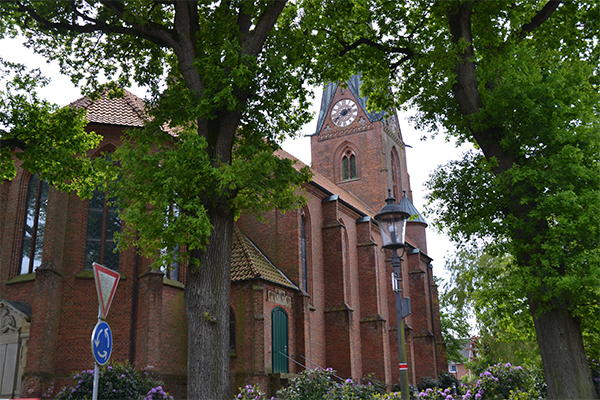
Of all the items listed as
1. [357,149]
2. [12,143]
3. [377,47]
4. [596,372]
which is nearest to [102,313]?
[12,143]

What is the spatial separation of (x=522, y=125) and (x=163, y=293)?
40.7 ft

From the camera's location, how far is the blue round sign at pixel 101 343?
5746 millimetres

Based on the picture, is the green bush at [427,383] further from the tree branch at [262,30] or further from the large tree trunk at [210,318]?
the tree branch at [262,30]

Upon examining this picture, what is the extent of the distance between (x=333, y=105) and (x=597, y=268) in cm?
3447

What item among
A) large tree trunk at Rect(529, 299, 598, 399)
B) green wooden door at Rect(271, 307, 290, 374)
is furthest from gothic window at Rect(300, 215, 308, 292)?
large tree trunk at Rect(529, 299, 598, 399)

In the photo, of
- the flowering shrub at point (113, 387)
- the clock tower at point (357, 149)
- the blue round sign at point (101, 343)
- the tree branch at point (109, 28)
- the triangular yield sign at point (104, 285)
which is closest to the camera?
the blue round sign at point (101, 343)

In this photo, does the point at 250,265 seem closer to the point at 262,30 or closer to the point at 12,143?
the point at 12,143

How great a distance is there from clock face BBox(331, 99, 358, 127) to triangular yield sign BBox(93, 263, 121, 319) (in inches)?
1376

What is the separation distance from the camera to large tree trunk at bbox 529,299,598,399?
8445mm

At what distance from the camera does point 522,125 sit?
940 cm

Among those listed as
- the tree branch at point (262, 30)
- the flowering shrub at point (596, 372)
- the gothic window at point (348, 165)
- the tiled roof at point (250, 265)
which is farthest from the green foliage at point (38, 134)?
the gothic window at point (348, 165)

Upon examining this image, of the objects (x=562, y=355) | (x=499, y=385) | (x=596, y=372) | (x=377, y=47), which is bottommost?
(x=499, y=385)

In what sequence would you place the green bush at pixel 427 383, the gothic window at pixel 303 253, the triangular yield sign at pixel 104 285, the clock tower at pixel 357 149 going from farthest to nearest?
the clock tower at pixel 357 149, the green bush at pixel 427 383, the gothic window at pixel 303 253, the triangular yield sign at pixel 104 285

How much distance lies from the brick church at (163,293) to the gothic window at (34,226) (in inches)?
1.4
